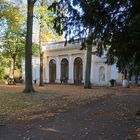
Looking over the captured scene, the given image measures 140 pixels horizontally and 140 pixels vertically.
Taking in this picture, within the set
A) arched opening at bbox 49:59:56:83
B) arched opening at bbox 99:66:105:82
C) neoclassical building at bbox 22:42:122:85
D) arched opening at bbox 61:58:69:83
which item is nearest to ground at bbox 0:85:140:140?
neoclassical building at bbox 22:42:122:85

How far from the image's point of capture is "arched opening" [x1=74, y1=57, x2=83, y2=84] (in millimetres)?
54816

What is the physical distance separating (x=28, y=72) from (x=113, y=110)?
13.5 m

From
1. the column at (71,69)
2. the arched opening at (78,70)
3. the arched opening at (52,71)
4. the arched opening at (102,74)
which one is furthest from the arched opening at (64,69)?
the arched opening at (102,74)

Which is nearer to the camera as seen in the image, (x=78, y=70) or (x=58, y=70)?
(x=78, y=70)

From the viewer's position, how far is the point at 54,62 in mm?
60406

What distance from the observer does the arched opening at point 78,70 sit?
54.8 meters

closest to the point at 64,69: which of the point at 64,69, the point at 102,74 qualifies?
the point at 64,69

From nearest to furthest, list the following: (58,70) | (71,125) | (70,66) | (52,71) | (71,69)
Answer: (71,125)
(71,69)
(70,66)
(58,70)
(52,71)

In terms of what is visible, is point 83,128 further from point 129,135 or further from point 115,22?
point 115,22

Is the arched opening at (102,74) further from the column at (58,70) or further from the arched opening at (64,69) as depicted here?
the column at (58,70)

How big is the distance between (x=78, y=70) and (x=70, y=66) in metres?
1.35

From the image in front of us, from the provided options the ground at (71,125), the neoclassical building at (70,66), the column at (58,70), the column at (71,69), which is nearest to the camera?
the ground at (71,125)

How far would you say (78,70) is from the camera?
55938 millimetres

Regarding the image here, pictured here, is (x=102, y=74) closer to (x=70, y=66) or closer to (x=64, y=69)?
(x=70, y=66)
